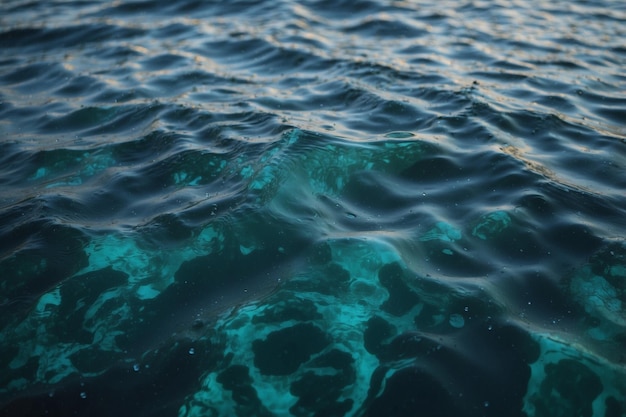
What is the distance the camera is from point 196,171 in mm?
4781

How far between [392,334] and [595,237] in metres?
1.79

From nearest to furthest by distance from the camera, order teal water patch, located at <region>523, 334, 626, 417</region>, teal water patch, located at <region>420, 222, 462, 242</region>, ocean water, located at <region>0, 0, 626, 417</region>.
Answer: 1. teal water patch, located at <region>523, 334, 626, 417</region>
2. ocean water, located at <region>0, 0, 626, 417</region>
3. teal water patch, located at <region>420, 222, 462, 242</region>

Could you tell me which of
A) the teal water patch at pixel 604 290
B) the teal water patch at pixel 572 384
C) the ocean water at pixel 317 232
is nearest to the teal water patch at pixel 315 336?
the ocean water at pixel 317 232

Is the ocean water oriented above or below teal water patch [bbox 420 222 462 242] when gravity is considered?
below

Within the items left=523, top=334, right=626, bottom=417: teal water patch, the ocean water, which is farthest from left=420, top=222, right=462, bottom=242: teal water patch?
left=523, top=334, right=626, bottom=417: teal water patch

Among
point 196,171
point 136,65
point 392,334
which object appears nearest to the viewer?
point 392,334

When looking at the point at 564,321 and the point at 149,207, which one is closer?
the point at 564,321

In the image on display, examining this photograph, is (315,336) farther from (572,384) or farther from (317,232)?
(572,384)

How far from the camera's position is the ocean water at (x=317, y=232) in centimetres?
301

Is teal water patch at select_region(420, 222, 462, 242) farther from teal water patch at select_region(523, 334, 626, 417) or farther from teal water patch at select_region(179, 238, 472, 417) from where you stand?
teal water patch at select_region(523, 334, 626, 417)

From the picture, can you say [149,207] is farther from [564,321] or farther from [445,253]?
[564,321]

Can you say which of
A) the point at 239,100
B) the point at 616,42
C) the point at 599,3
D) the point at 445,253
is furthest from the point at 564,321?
the point at 599,3

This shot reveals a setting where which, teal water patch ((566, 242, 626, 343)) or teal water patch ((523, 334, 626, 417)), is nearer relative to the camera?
teal water patch ((523, 334, 626, 417))

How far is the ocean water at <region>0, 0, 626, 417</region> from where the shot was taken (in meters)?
3.01
